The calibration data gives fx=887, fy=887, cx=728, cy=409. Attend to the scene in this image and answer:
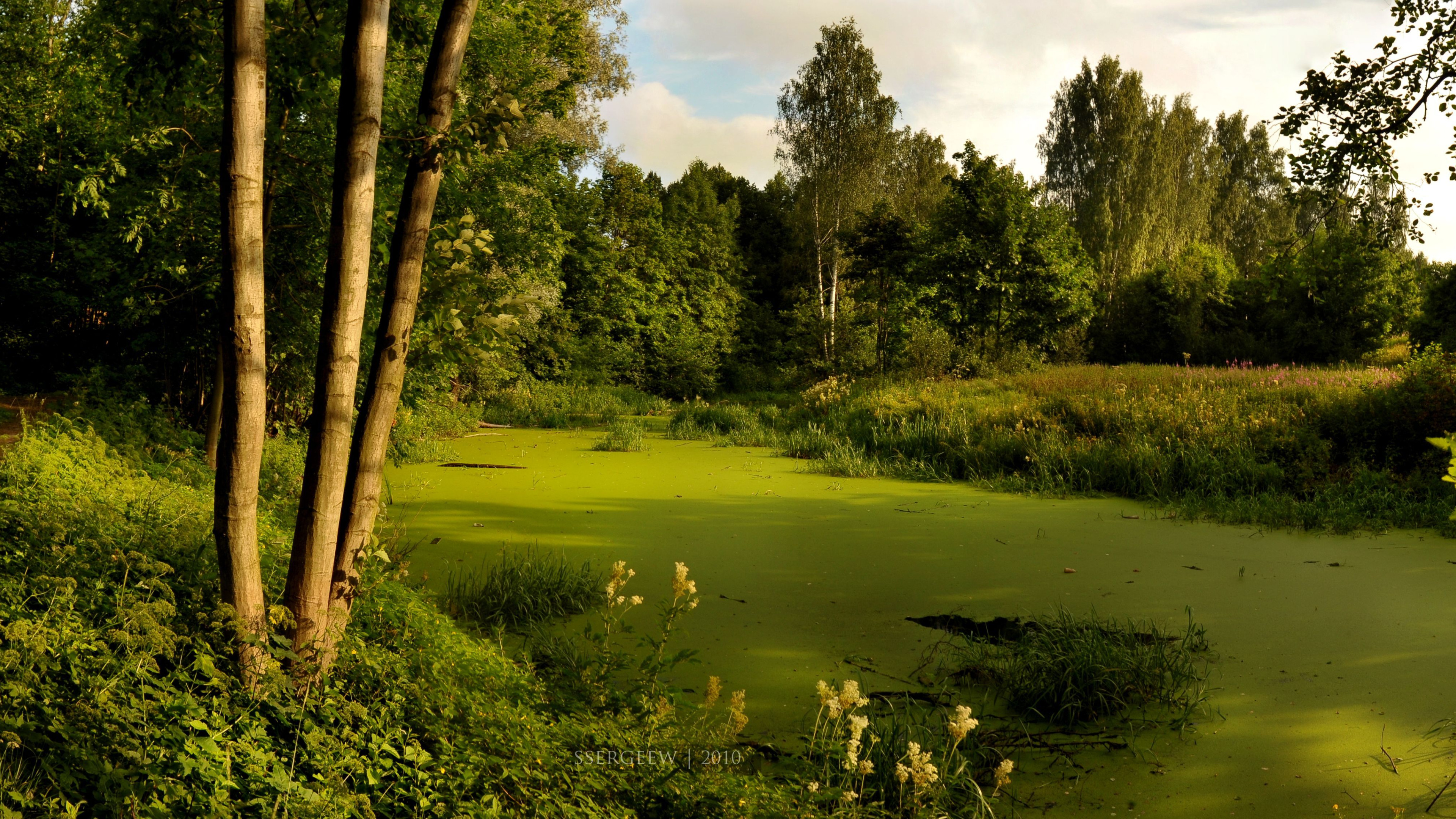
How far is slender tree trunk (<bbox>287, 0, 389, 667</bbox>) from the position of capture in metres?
2.08

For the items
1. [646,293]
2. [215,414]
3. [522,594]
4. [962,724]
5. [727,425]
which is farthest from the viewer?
[646,293]

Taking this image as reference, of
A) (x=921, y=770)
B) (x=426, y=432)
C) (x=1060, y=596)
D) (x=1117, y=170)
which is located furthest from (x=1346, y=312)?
(x=921, y=770)

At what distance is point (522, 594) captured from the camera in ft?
12.0

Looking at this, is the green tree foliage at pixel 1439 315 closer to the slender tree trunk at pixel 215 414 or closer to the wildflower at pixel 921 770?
the wildflower at pixel 921 770

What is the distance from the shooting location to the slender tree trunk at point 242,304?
77.6 inches

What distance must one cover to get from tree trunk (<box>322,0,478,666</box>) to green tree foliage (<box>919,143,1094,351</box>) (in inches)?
487

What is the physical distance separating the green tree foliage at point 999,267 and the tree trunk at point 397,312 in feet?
40.6

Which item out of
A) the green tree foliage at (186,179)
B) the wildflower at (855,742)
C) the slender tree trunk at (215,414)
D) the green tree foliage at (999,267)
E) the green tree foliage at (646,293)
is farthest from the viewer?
the green tree foliage at (646,293)

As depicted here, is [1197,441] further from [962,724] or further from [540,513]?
[962,724]

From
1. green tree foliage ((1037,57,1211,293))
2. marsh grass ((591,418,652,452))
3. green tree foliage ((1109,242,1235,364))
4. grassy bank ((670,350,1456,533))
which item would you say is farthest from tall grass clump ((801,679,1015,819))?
green tree foliage ((1037,57,1211,293))

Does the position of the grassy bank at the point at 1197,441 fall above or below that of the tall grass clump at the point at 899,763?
above

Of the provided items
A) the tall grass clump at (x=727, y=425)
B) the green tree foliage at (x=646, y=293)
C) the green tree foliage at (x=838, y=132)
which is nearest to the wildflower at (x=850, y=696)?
the tall grass clump at (x=727, y=425)

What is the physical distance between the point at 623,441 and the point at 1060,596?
6.33 metres

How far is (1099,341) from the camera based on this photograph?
23828 mm
